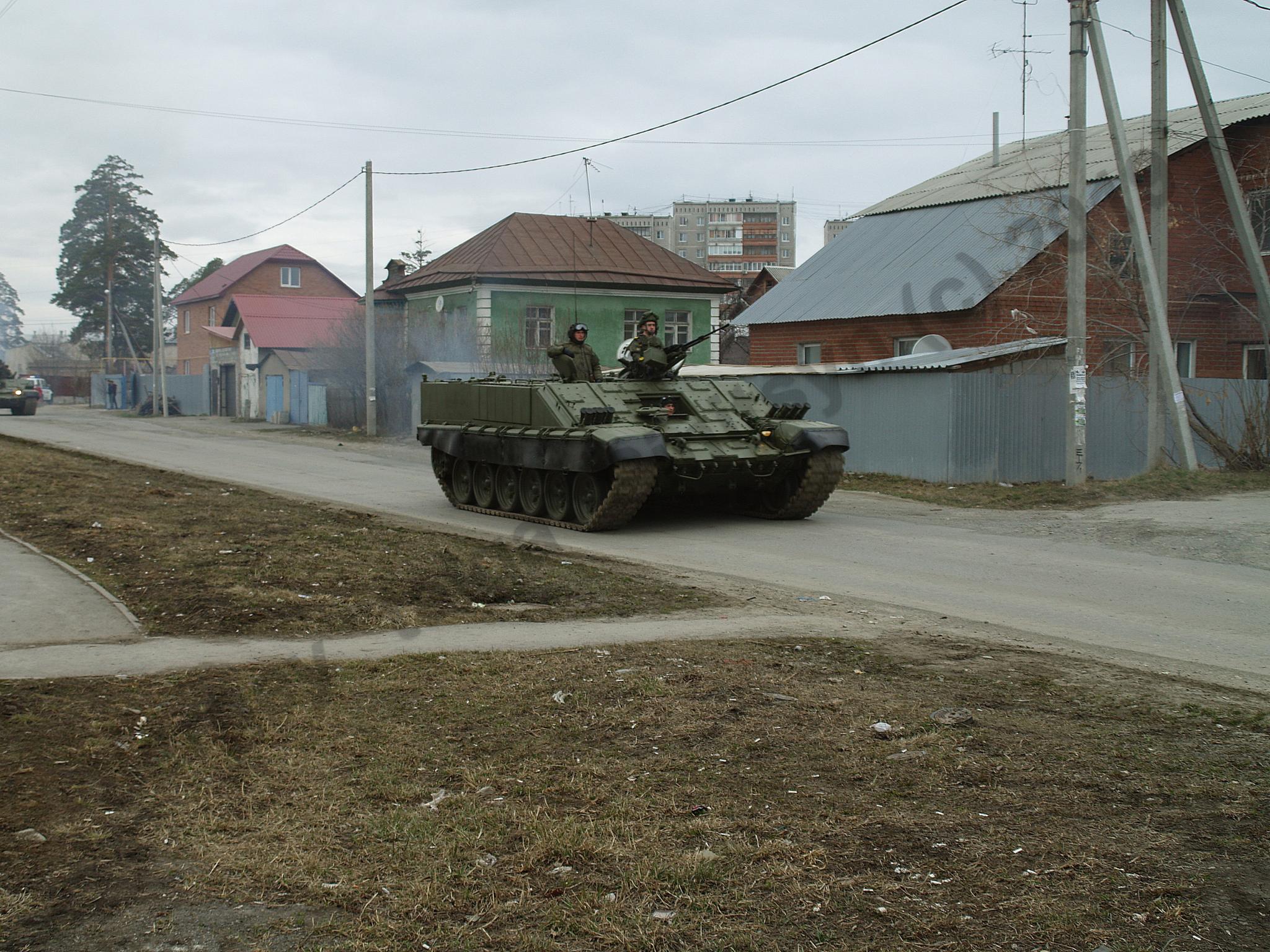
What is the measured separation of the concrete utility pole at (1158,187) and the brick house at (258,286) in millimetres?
51133

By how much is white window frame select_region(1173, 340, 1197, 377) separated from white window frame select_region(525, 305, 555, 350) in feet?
51.0

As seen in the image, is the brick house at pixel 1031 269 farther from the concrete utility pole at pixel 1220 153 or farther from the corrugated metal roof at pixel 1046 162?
the concrete utility pole at pixel 1220 153

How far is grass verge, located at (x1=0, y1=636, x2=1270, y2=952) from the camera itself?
355cm

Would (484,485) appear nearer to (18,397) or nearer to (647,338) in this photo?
(647,338)

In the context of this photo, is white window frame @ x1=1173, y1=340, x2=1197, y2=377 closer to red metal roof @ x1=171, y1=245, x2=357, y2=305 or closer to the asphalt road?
the asphalt road

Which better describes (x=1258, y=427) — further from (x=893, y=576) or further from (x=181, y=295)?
(x=181, y=295)

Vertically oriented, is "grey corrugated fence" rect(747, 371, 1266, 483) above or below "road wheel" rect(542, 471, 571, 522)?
above

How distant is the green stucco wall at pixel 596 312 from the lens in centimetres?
3397

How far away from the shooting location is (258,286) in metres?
65.1

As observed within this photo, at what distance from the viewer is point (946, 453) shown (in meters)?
19.0

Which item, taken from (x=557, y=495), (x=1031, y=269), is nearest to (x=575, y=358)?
(x=557, y=495)

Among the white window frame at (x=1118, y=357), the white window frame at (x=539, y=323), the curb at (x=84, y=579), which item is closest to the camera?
the curb at (x=84, y=579)

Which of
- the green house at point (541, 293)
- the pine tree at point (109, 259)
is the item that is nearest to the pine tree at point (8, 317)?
the pine tree at point (109, 259)

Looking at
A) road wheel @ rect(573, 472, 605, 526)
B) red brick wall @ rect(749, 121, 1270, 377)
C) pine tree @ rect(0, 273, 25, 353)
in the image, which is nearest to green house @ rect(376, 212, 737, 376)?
red brick wall @ rect(749, 121, 1270, 377)
